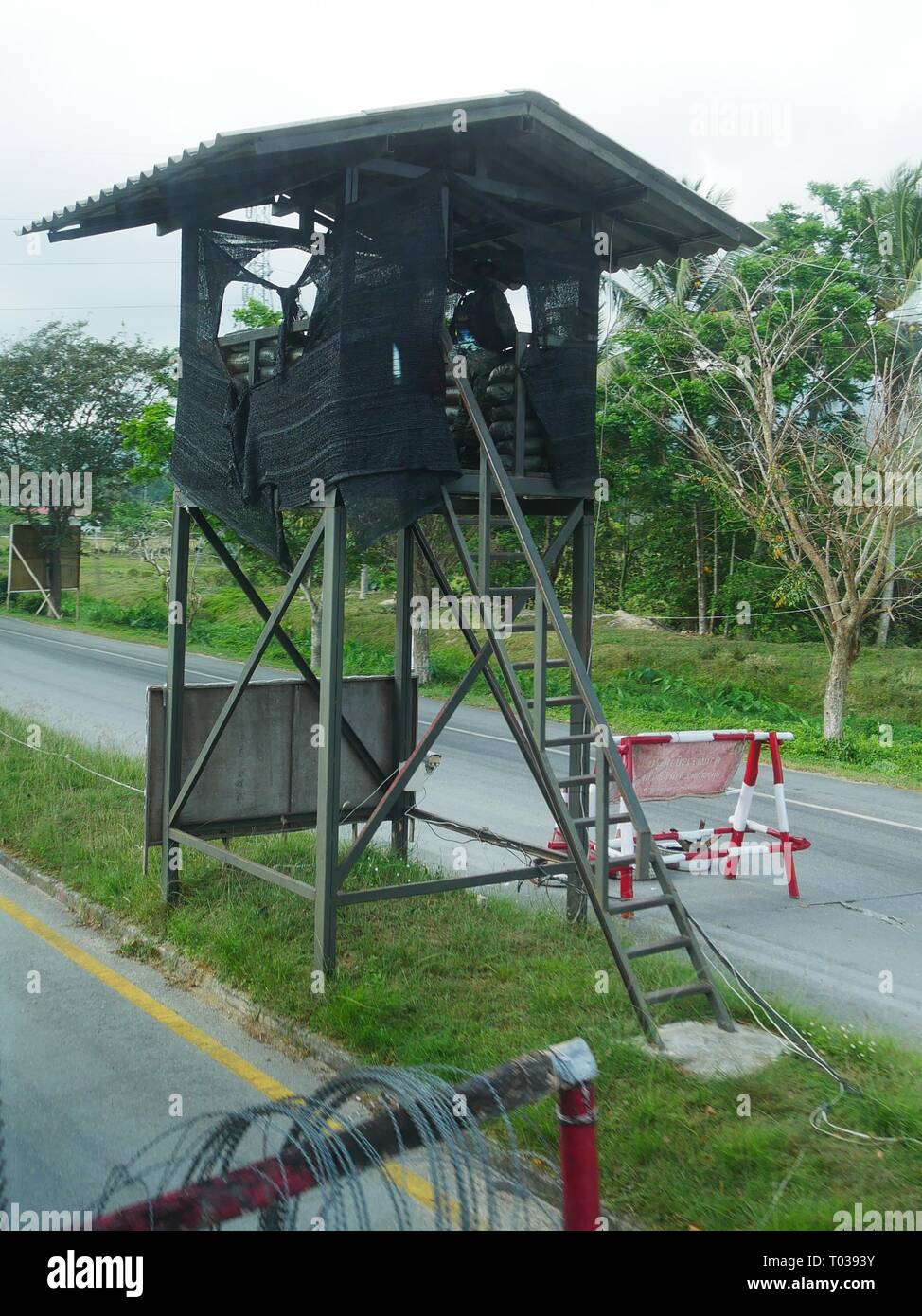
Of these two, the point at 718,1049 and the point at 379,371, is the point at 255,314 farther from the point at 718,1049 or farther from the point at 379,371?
the point at 718,1049

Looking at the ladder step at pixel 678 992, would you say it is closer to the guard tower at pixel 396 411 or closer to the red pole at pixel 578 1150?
the guard tower at pixel 396 411

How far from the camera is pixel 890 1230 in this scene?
168 inches

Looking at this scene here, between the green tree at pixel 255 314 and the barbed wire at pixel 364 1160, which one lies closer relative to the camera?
the barbed wire at pixel 364 1160

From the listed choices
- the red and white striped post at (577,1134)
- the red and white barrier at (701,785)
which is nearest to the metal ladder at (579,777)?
the red and white barrier at (701,785)

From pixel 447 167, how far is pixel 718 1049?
5207 mm

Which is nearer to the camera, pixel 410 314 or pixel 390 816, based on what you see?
pixel 410 314

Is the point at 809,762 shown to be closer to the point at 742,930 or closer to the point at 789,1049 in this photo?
the point at 742,930

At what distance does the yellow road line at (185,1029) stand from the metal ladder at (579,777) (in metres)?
1.39

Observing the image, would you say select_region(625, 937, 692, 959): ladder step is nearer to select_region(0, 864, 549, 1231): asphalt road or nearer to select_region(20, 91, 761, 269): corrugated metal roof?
select_region(0, 864, 549, 1231): asphalt road

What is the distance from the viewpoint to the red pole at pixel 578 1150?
3008 millimetres

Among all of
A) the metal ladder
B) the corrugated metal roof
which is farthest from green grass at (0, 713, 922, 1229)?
the corrugated metal roof

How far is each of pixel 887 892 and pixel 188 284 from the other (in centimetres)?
691

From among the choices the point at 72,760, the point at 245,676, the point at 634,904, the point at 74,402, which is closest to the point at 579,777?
the point at 634,904
